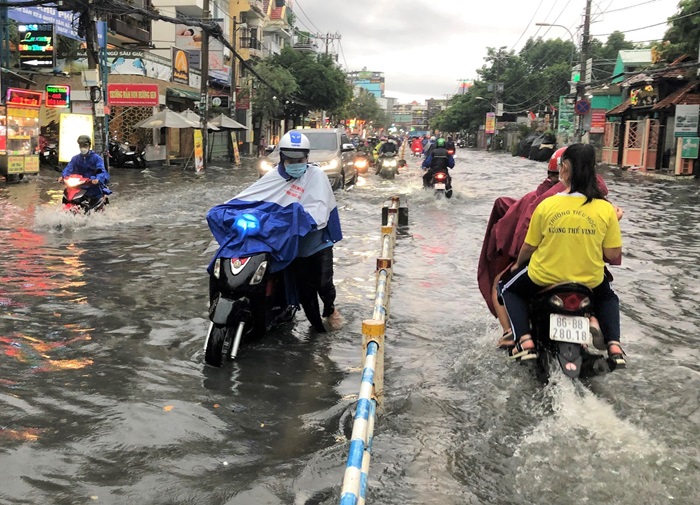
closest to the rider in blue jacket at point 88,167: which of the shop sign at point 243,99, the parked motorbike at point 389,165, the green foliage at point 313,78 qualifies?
the parked motorbike at point 389,165

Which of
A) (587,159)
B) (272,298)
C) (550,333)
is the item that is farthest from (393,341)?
(587,159)

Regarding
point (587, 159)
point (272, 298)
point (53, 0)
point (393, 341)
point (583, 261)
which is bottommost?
point (393, 341)

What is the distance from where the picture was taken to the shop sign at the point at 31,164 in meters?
20.0

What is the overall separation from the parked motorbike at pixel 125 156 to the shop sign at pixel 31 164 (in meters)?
7.09

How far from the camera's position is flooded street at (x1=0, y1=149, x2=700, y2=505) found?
129 inches

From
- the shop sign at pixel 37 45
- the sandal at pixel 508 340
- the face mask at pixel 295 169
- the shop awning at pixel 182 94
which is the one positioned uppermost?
the shop sign at pixel 37 45

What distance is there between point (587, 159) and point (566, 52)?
286 ft

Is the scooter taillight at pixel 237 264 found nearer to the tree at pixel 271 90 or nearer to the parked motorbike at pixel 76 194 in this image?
the parked motorbike at pixel 76 194

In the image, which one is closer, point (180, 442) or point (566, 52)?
point (180, 442)

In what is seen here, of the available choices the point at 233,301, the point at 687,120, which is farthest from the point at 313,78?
the point at 233,301

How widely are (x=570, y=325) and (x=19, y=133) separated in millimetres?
19449

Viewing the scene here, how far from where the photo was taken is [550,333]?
3.96m

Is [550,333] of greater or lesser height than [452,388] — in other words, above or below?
above

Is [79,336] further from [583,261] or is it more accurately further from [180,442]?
[583,261]
